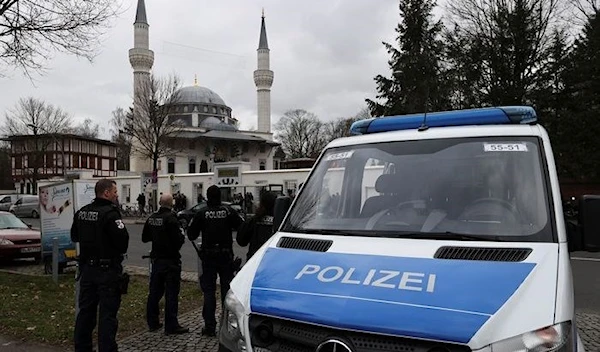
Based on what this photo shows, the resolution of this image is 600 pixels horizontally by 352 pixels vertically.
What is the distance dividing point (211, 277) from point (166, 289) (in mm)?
610

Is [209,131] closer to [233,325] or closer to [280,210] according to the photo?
[280,210]

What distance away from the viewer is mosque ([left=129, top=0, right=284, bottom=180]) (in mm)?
68500

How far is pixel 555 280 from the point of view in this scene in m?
2.67

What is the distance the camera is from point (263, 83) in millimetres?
86875

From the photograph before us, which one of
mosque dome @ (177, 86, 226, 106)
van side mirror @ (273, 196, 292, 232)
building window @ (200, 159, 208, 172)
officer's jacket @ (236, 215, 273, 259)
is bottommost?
officer's jacket @ (236, 215, 273, 259)

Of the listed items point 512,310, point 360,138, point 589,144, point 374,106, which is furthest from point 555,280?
point 374,106

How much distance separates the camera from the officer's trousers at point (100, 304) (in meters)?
5.32

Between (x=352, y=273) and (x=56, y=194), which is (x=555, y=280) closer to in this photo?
(x=352, y=273)

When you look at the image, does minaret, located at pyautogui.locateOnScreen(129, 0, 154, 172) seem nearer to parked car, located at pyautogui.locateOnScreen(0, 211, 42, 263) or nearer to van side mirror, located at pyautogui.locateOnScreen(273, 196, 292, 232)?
parked car, located at pyautogui.locateOnScreen(0, 211, 42, 263)

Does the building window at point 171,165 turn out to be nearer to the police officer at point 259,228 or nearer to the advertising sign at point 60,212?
the advertising sign at point 60,212

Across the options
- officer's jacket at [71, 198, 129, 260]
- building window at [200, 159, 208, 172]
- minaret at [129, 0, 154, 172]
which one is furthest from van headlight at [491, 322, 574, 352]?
building window at [200, 159, 208, 172]

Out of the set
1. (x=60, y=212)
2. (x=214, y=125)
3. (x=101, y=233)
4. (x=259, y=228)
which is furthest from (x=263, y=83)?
(x=101, y=233)

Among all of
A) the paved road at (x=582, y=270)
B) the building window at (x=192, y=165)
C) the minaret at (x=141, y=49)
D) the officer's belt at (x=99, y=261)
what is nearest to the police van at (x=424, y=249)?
the officer's belt at (x=99, y=261)

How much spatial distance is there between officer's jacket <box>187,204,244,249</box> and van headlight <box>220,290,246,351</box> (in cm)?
353
